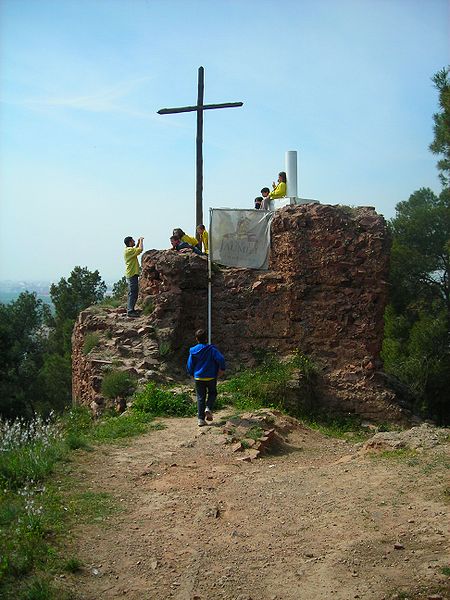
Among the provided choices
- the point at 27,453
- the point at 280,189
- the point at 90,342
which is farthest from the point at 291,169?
the point at 27,453

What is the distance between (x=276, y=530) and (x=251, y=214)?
8037mm

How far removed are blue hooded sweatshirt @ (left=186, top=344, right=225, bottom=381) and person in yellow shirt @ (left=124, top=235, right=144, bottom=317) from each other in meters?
3.70

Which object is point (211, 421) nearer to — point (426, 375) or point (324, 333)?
point (324, 333)

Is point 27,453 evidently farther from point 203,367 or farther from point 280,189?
point 280,189

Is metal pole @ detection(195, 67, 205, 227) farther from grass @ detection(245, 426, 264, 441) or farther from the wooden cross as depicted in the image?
grass @ detection(245, 426, 264, 441)

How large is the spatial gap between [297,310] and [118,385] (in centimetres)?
350

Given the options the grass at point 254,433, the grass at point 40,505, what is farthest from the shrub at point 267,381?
the grass at point 40,505

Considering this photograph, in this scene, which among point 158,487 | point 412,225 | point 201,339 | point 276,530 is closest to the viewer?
point 276,530

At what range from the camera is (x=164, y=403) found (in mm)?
10391

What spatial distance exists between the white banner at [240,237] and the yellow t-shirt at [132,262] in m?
1.38

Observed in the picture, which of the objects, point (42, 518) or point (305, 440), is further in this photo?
point (305, 440)

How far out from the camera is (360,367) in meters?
12.2

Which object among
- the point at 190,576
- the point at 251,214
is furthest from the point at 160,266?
the point at 190,576

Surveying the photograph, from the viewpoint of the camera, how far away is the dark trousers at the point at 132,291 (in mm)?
12984
